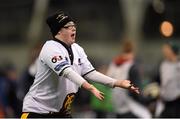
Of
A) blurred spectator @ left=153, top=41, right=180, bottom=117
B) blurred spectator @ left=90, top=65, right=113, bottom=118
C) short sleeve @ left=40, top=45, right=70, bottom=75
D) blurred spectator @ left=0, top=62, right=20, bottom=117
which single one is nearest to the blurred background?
blurred spectator @ left=0, top=62, right=20, bottom=117

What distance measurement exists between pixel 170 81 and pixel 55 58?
4119mm

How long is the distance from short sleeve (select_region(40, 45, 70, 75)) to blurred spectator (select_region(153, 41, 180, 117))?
3956 mm

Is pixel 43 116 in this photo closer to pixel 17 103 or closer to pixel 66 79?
pixel 66 79

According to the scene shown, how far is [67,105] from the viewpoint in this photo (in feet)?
28.2

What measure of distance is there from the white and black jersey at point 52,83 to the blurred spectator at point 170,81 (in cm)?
354

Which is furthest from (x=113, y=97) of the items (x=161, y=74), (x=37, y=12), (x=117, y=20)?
(x=117, y=20)

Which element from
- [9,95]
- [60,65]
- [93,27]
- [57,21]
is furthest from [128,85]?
[93,27]

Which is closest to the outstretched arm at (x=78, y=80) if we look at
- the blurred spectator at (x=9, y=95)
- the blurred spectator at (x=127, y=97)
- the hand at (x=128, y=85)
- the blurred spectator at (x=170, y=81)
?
the hand at (x=128, y=85)

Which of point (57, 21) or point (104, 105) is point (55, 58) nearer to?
point (57, 21)

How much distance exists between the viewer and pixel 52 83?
8.42 m

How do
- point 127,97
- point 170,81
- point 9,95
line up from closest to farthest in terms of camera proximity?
point 170,81
point 127,97
point 9,95

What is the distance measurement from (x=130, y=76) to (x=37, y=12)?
20.9 meters

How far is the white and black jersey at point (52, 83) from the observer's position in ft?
27.2

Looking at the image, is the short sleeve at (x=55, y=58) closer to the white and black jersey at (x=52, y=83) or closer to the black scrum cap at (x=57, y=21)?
the white and black jersey at (x=52, y=83)
